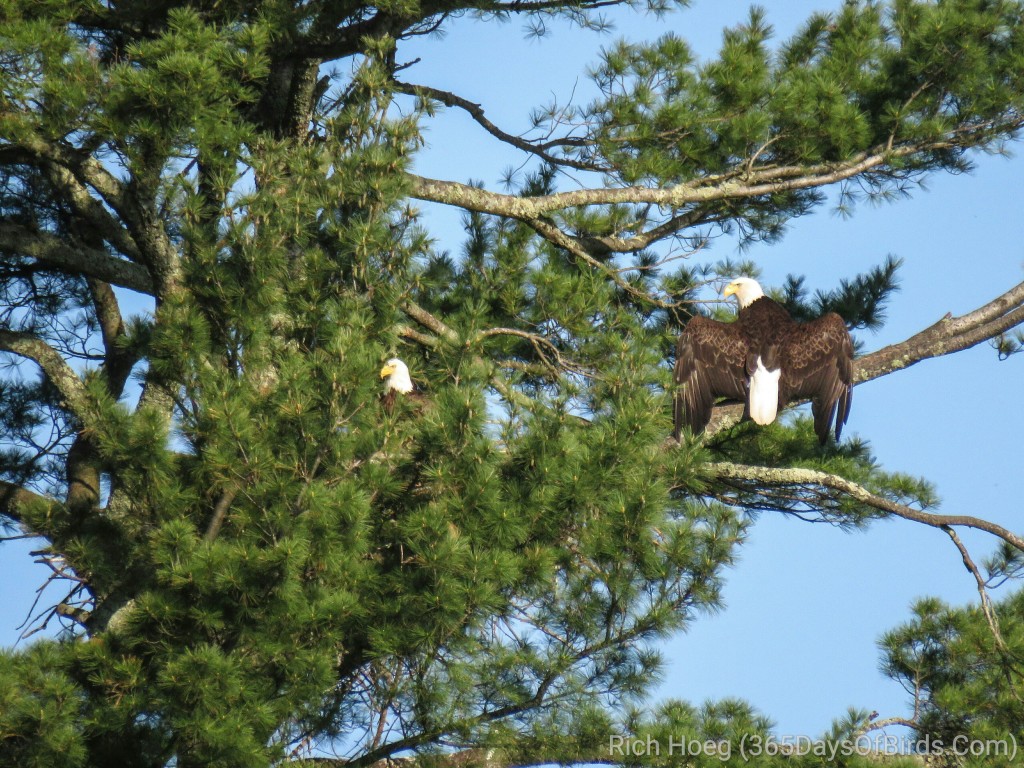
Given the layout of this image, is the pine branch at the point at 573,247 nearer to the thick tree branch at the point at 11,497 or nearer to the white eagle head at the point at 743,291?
the white eagle head at the point at 743,291

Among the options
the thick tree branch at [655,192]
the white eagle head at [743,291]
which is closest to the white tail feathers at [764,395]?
the white eagle head at [743,291]

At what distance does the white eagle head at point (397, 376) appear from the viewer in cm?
488

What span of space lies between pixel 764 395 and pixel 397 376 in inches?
72.3

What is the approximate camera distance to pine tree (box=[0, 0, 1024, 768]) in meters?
4.20

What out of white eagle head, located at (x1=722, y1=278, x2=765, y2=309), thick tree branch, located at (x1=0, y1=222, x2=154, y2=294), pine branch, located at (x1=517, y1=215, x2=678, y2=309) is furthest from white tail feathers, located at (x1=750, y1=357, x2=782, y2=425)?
thick tree branch, located at (x1=0, y1=222, x2=154, y2=294)

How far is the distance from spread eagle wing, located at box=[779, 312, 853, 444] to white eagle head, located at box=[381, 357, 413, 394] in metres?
1.90

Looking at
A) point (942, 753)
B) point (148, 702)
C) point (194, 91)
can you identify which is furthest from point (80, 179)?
point (942, 753)

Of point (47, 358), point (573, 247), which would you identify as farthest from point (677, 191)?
point (47, 358)

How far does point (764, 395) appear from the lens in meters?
6.28

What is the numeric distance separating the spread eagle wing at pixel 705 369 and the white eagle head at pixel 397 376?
1358 mm

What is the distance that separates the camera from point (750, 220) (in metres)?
6.80

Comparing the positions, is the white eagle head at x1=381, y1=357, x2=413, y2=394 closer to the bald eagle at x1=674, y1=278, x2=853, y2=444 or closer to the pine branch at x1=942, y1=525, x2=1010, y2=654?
the bald eagle at x1=674, y1=278, x2=853, y2=444

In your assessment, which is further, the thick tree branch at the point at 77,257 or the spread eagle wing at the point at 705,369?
the spread eagle wing at the point at 705,369

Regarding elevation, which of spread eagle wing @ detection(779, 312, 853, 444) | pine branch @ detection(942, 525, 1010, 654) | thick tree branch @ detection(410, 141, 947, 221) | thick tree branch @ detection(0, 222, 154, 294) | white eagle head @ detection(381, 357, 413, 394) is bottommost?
pine branch @ detection(942, 525, 1010, 654)
